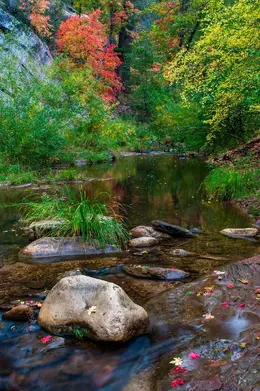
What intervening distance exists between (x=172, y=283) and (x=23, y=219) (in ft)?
13.6

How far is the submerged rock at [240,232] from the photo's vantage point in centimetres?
734

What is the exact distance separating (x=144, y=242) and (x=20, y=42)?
1888 centimetres

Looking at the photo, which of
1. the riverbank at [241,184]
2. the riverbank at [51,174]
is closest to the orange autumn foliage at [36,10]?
the riverbank at [51,174]

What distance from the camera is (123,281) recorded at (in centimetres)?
540

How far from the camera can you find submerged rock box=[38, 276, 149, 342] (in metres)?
3.87

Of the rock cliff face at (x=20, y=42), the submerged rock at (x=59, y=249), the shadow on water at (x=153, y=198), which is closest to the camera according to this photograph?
the submerged rock at (x=59, y=249)

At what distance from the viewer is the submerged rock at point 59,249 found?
20.8ft

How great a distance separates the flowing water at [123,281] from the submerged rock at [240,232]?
0.79 feet

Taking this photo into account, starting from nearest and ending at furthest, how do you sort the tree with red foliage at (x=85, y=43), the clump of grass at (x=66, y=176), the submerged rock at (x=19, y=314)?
the submerged rock at (x=19, y=314), the clump of grass at (x=66, y=176), the tree with red foliage at (x=85, y=43)

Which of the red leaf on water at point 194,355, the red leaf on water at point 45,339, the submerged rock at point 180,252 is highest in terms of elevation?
the submerged rock at point 180,252

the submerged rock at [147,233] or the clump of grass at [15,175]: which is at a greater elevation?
the clump of grass at [15,175]

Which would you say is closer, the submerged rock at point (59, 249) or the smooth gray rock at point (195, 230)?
the submerged rock at point (59, 249)

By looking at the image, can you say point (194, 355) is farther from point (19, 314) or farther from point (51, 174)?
point (51, 174)

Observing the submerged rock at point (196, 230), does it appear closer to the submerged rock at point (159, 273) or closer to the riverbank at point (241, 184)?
the riverbank at point (241, 184)
